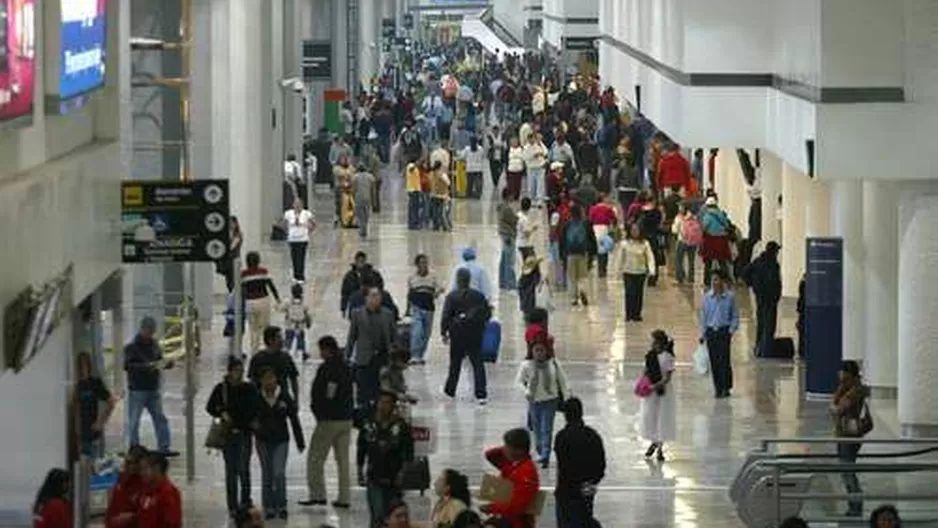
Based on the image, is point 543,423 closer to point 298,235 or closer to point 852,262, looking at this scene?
point 852,262

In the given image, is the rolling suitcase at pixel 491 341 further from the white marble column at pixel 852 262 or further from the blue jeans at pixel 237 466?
the blue jeans at pixel 237 466

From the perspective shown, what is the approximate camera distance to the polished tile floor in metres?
23.0

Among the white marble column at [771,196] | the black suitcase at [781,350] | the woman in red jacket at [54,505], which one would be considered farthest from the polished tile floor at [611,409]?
the woman in red jacket at [54,505]

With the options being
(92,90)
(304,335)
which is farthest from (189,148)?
(92,90)

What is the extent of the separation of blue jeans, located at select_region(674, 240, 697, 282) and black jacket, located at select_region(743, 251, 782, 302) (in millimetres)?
7202

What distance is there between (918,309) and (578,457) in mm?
6870

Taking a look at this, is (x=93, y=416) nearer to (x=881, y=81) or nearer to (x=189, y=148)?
(x=881, y=81)

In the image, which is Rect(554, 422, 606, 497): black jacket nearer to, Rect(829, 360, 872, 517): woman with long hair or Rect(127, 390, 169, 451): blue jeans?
Rect(829, 360, 872, 517): woman with long hair

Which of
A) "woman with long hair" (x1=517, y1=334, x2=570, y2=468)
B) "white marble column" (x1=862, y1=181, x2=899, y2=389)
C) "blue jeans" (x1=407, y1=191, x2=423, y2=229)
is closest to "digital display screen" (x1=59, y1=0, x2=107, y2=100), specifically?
"woman with long hair" (x1=517, y1=334, x2=570, y2=468)

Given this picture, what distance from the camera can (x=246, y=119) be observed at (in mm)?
42281

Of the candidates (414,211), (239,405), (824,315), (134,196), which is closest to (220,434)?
(239,405)

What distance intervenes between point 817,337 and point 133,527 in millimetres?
11587

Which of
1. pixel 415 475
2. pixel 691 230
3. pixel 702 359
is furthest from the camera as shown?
pixel 691 230

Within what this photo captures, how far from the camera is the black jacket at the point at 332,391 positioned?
22516mm
